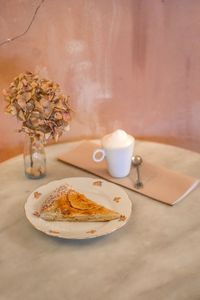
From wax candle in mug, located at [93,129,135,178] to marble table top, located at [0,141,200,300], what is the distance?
0.09 meters

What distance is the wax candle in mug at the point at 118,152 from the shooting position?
1104 mm

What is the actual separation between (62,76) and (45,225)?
73 centimetres

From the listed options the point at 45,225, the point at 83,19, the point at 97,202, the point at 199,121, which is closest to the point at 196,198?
the point at 97,202

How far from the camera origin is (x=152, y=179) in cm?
114

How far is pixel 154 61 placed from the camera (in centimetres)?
154

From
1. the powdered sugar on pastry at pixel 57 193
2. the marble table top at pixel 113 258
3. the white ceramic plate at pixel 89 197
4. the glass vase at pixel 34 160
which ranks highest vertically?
the glass vase at pixel 34 160

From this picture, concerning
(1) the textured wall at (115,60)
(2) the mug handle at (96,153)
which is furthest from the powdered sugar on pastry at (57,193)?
(1) the textured wall at (115,60)

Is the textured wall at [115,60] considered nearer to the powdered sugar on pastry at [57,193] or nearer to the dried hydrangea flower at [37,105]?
the dried hydrangea flower at [37,105]

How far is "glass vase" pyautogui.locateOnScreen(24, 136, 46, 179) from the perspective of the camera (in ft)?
3.85

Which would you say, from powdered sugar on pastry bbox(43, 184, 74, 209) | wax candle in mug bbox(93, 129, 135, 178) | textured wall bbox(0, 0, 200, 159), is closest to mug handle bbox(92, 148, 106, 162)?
wax candle in mug bbox(93, 129, 135, 178)

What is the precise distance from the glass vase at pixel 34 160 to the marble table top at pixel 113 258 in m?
0.10

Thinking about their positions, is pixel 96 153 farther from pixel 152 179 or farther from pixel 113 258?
pixel 113 258

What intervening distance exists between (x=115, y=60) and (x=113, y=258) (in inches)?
35.5

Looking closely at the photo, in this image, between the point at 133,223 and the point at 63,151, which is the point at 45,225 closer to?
the point at 133,223
